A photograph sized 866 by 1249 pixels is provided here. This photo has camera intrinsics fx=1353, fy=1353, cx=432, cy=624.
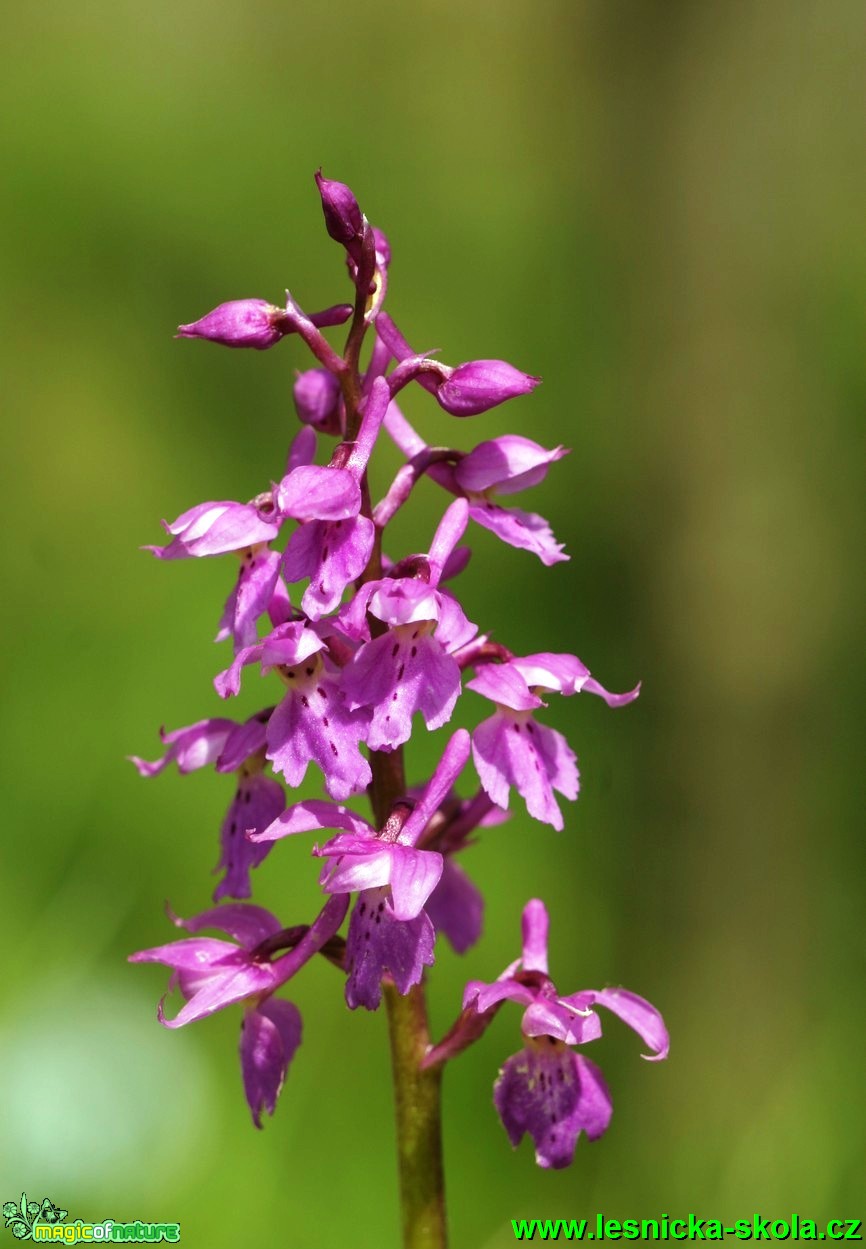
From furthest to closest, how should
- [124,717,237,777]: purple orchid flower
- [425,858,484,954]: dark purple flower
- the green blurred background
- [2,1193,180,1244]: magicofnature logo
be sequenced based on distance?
the green blurred background → [2,1193,180,1244]: magicofnature logo → [425,858,484,954]: dark purple flower → [124,717,237,777]: purple orchid flower

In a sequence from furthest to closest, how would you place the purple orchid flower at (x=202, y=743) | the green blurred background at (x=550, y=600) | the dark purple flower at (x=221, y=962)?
the green blurred background at (x=550, y=600) → the purple orchid flower at (x=202, y=743) → the dark purple flower at (x=221, y=962)

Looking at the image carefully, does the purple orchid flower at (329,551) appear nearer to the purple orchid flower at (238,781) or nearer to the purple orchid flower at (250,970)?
the purple orchid flower at (238,781)

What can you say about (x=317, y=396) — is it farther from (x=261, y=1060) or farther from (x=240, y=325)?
(x=261, y=1060)

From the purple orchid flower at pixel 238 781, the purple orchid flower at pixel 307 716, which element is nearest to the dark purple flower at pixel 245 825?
the purple orchid flower at pixel 238 781

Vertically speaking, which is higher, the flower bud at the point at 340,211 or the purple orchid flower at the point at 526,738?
the flower bud at the point at 340,211

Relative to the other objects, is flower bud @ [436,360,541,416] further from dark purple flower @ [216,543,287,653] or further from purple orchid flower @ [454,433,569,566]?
dark purple flower @ [216,543,287,653]

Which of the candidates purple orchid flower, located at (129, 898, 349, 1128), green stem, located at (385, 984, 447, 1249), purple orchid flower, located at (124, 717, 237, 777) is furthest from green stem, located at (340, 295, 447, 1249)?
purple orchid flower, located at (124, 717, 237, 777)
